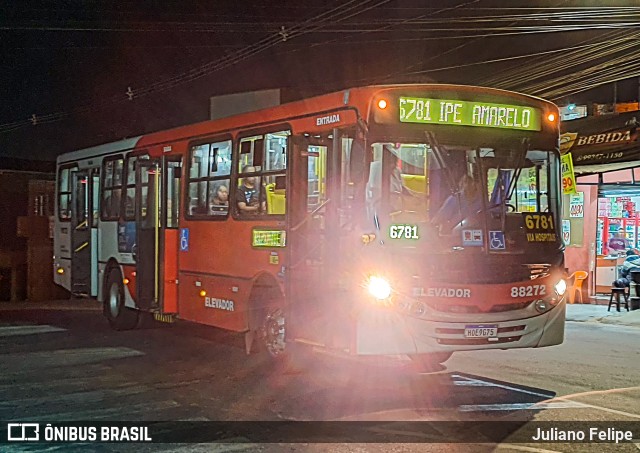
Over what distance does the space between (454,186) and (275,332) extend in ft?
10.5

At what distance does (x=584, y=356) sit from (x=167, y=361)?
6066 millimetres

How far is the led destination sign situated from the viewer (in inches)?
352

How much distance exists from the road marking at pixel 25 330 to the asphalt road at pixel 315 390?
2.94 feet

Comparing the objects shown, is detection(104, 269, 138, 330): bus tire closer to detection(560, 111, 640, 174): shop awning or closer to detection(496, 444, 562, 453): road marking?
detection(496, 444, 562, 453): road marking

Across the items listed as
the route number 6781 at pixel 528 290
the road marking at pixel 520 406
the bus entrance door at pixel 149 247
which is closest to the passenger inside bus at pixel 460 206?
the route number 6781 at pixel 528 290

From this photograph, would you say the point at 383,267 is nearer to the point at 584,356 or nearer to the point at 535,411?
the point at 535,411

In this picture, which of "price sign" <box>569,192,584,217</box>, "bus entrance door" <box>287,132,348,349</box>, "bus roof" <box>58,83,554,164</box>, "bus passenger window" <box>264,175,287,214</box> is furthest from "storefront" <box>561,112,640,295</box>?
"bus entrance door" <box>287,132,348,349</box>

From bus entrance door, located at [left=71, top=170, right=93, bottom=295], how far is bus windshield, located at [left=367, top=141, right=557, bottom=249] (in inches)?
358

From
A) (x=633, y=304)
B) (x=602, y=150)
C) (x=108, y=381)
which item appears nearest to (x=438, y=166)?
(x=108, y=381)

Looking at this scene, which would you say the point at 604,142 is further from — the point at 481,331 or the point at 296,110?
the point at 481,331

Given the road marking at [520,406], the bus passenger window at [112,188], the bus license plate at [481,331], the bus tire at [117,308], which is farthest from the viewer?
the bus passenger window at [112,188]

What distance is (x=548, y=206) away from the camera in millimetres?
9383

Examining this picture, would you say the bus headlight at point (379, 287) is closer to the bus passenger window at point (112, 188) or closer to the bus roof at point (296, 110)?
the bus roof at point (296, 110)

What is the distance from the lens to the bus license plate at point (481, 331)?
8.77 metres
